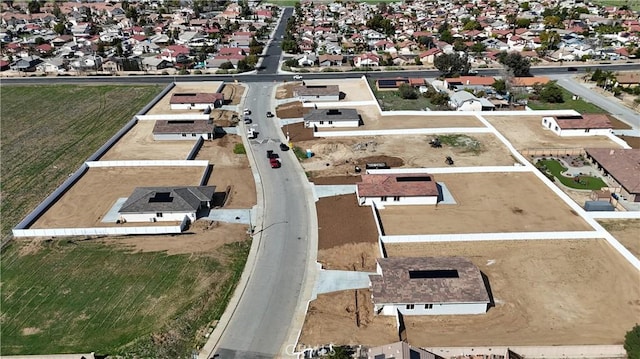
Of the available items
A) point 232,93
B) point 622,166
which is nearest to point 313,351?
point 622,166

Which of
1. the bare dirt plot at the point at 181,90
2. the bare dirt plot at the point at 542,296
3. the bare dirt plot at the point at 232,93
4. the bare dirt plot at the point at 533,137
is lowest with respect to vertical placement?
the bare dirt plot at the point at 181,90

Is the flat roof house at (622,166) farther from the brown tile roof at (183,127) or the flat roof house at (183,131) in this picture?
the brown tile roof at (183,127)

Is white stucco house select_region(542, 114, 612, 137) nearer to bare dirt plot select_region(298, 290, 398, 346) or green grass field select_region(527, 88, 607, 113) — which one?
green grass field select_region(527, 88, 607, 113)

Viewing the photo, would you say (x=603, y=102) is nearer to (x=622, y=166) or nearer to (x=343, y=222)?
(x=622, y=166)

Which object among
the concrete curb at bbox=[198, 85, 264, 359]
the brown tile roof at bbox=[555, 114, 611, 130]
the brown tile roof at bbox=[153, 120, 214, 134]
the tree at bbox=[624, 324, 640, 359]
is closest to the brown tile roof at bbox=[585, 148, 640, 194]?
the brown tile roof at bbox=[555, 114, 611, 130]

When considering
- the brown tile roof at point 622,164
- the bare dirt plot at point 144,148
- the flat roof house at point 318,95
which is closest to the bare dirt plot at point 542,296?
the brown tile roof at point 622,164

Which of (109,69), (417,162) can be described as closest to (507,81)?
(417,162)
